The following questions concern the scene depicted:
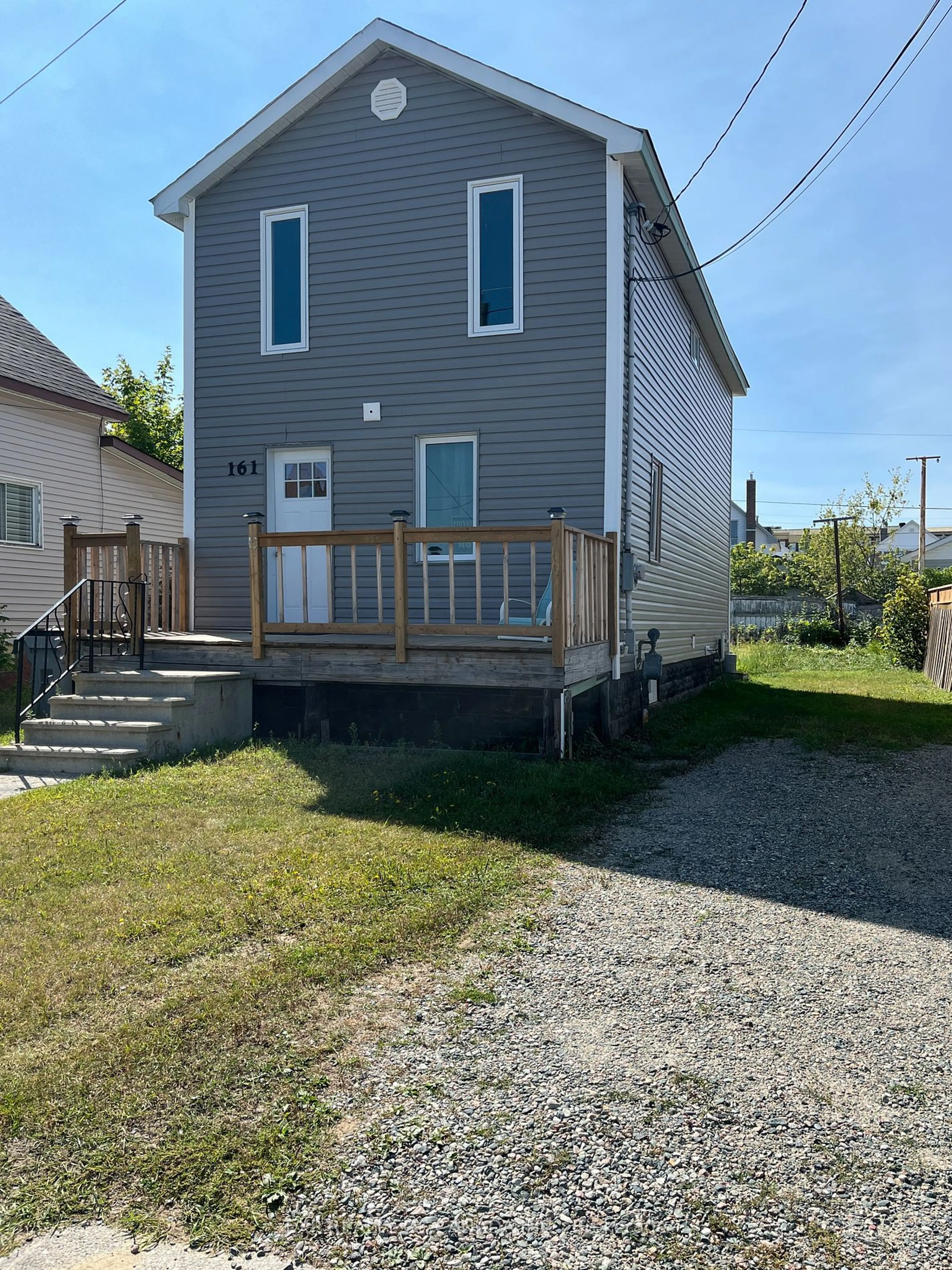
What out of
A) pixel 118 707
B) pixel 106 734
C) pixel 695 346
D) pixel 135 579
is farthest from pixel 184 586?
pixel 695 346

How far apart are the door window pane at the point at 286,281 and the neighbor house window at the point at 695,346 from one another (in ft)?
19.6

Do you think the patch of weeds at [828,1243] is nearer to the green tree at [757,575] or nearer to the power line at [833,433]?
the green tree at [757,575]

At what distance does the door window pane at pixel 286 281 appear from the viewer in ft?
33.5

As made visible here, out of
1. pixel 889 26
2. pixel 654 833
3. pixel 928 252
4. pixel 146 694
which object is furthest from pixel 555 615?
pixel 928 252

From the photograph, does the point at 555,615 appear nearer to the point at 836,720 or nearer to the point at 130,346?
the point at 836,720

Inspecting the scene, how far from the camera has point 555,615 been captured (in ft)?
22.7

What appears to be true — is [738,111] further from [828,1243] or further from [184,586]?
[828,1243]

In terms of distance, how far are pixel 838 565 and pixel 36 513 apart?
980 inches

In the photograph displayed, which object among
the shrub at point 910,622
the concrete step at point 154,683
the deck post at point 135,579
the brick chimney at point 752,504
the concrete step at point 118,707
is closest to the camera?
the concrete step at point 118,707

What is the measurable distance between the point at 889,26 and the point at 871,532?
108 feet

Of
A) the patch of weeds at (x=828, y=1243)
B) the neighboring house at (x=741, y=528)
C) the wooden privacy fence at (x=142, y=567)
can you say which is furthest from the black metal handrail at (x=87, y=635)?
the neighboring house at (x=741, y=528)

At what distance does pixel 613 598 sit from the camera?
29.3 ft

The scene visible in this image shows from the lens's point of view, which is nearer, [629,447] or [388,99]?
[629,447]

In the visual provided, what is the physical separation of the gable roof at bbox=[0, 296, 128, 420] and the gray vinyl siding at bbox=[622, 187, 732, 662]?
875 cm
